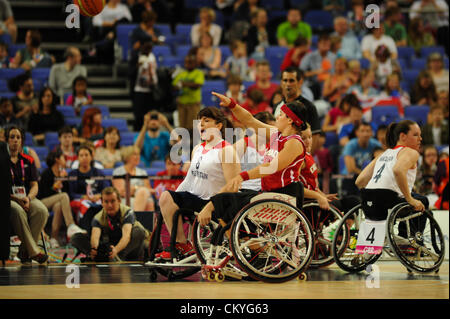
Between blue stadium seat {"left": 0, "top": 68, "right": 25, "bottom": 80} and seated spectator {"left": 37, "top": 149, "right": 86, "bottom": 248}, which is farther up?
blue stadium seat {"left": 0, "top": 68, "right": 25, "bottom": 80}

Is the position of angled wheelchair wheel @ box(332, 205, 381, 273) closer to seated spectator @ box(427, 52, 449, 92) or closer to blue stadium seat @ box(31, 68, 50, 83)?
blue stadium seat @ box(31, 68, 50, 83)

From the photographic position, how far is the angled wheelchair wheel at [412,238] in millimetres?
7184

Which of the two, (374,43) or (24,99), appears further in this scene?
(374,43)

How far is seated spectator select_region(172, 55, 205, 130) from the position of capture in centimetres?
1184

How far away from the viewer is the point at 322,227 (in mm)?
7609

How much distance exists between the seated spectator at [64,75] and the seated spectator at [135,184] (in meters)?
2.24

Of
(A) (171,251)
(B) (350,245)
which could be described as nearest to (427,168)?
(B) (350,245)

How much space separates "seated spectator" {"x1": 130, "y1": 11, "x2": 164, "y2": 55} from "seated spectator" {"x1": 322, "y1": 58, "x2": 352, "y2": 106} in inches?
106

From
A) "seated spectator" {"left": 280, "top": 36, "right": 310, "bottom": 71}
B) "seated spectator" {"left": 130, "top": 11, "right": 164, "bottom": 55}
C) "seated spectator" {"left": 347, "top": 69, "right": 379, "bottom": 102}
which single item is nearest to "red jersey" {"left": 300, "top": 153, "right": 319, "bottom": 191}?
"seated spectator" {"left": 130, "top": 11, "right": 164, "bottom": 55}

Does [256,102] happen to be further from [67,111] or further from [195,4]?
[195,4]

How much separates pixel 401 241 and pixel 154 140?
4798 millimetres

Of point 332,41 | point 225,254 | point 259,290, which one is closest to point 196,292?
point 259,290

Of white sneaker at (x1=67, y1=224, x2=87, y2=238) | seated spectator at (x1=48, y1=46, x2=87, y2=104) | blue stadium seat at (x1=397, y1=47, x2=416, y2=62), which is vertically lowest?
white sneaker at (x1=67, y1=224, x2=87, y2=238)

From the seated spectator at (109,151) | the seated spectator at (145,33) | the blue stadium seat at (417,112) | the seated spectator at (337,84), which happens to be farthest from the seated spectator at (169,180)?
the blue stadium seat at (417,112)
